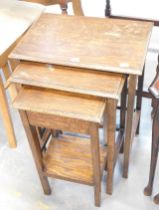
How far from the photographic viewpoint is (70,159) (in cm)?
121

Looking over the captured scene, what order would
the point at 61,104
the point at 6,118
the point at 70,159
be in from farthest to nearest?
the point at 6,118 → the point at 70,159 → the point at 61,104

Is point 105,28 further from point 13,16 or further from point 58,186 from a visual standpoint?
point 58,186

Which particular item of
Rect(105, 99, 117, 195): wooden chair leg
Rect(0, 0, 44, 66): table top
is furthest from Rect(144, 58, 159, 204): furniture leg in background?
Rect(0, 0, 44, 66): table top

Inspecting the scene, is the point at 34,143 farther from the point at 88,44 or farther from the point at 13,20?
the point at 13,20

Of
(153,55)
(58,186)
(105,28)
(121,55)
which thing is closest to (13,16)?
(105,28)

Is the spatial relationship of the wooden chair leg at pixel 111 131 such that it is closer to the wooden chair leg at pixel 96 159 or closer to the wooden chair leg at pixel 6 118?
the wooden chair leg at pixel 96 159

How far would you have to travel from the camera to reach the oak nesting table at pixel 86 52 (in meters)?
0.87

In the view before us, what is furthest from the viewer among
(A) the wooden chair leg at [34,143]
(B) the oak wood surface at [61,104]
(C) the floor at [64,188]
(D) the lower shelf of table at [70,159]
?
(C) the floor at [64,188]

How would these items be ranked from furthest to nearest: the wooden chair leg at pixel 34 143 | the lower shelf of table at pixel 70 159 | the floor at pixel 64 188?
the floor at pixel 64 188
the lower shelf of table at pixel 70 159
the wooden chair leg at pixel 34 143

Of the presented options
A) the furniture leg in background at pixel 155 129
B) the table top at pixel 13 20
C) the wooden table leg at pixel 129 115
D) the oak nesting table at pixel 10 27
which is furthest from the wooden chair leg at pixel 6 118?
the furniture leg in background at pixel 155 129

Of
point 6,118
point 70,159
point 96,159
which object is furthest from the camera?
point 6,118

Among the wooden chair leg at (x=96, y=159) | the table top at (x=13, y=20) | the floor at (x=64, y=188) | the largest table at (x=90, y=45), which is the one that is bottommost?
the floor at (x=64, y=188)

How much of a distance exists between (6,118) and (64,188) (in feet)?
1.34

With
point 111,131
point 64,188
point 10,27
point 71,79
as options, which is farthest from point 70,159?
point 10,27
